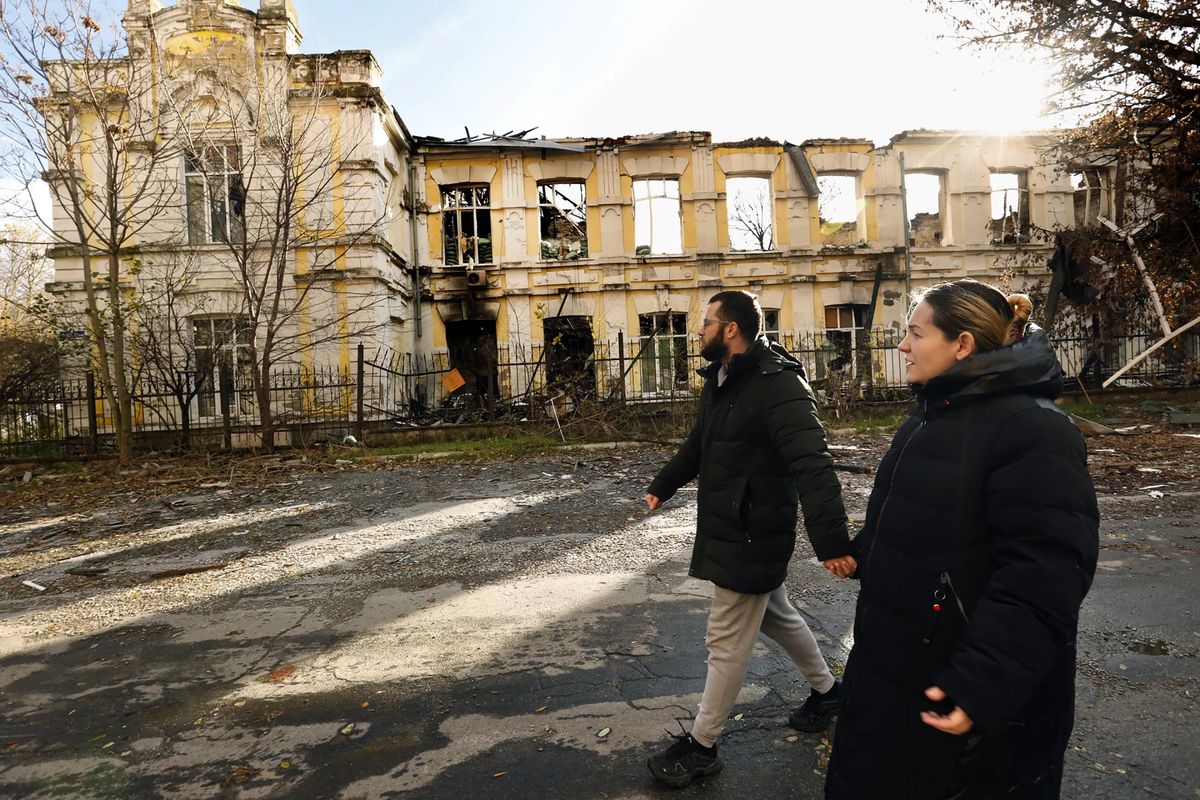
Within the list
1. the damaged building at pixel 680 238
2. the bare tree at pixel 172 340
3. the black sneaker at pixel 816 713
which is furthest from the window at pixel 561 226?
the black sneaker at pixel 816 713

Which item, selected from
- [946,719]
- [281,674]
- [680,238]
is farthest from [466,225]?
[946,719]

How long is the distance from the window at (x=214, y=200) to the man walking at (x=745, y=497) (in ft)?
51.9

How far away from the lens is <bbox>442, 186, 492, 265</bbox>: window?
65.6 feet

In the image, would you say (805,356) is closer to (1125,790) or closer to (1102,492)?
(1102,492)

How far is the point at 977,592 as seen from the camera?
1.74 metres

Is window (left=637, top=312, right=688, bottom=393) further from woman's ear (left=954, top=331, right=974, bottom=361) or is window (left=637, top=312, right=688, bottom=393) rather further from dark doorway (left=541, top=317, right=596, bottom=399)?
woman's ear (left=954, top=331, right=974, bottom=361)

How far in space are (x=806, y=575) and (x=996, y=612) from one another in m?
3.83

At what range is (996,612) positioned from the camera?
1.61 metres

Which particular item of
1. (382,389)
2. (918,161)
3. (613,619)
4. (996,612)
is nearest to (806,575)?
(613,619)

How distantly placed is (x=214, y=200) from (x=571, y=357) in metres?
9.01

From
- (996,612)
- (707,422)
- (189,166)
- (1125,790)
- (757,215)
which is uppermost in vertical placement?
(757,215)

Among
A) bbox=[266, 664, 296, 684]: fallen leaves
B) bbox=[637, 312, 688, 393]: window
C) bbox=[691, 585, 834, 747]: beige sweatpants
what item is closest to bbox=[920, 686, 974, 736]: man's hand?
bbox=[691, 585, 834, 747]: beige sweatpants

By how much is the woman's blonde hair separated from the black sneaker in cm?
191

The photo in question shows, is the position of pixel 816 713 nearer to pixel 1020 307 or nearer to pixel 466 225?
pixel 1020 307
